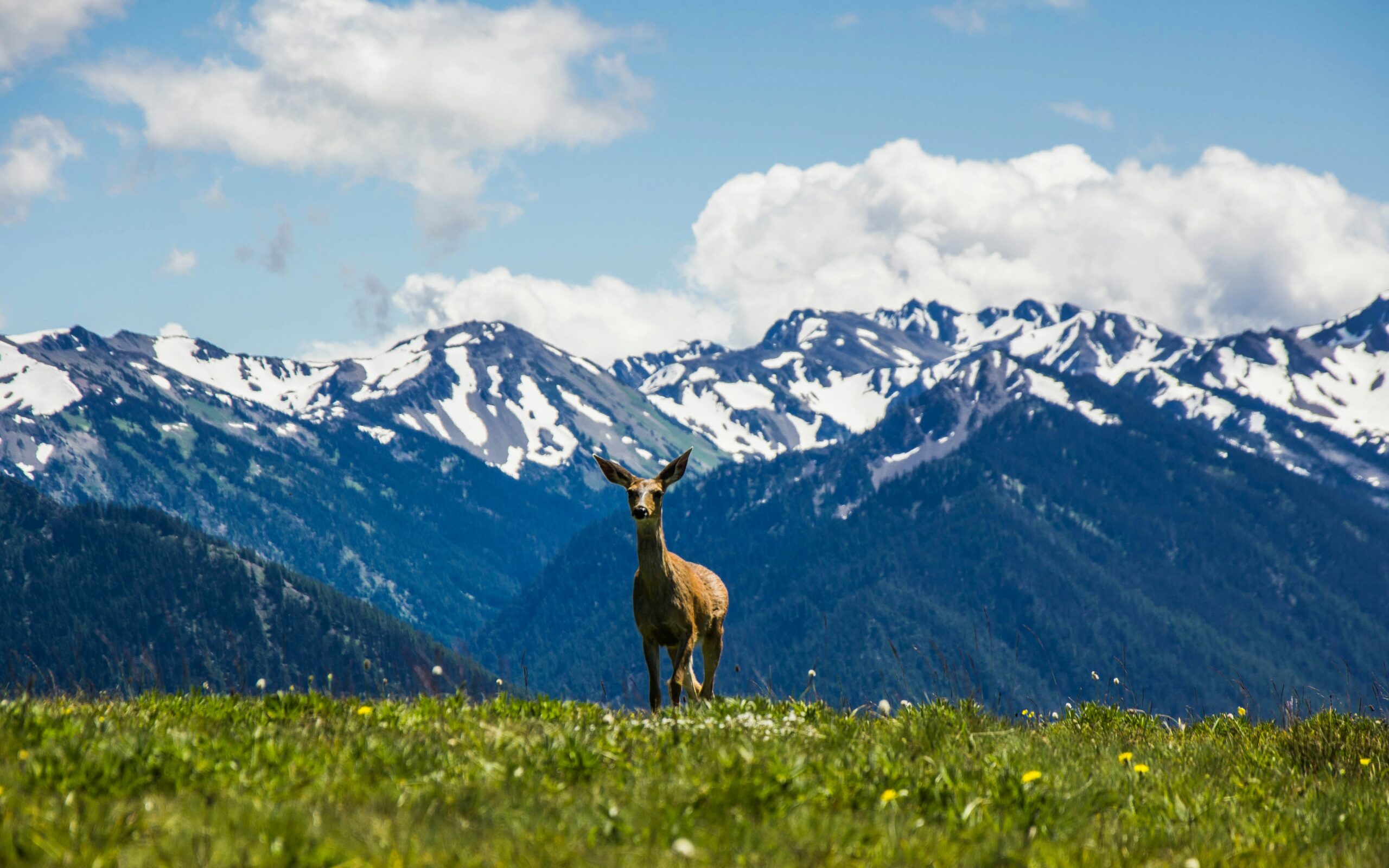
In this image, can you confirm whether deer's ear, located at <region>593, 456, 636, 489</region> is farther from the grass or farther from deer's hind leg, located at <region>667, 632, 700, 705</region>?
the grass

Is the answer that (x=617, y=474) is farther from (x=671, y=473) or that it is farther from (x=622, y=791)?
(x=622, y=791)

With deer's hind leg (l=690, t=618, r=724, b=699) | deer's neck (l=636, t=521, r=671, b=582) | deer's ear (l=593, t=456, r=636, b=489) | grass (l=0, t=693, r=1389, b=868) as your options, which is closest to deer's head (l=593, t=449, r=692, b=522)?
deer's ear (l=593, t=456, r=636, b=489)

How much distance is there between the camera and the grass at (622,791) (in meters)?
5.78

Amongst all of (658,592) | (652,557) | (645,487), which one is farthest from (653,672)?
(645,487)

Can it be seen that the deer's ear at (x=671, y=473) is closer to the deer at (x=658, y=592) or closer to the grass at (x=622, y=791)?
the deer at (x=658, y=592)

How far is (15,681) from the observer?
12.0 m

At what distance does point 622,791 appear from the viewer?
719 cm

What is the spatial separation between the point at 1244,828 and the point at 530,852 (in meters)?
5.31

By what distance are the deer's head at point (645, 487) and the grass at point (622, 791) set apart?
381 cm

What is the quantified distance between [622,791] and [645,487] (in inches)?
287

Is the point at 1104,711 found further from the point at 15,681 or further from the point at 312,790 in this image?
the point at 15,681

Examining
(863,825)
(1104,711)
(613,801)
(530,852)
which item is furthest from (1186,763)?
(530,852)

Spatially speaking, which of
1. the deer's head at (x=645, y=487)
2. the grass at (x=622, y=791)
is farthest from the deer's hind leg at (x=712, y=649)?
the grass at (x=622, y=791)

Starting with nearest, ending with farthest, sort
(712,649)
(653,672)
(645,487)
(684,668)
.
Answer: (653,672)
(684,668)
(645,487)
(712,649)
